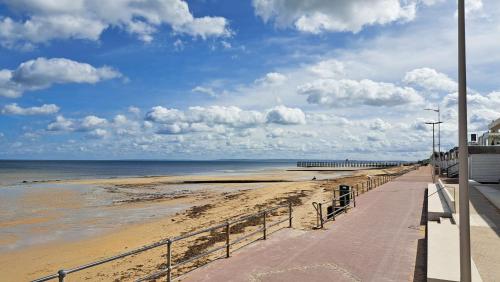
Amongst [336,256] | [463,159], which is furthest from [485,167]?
[463,159]

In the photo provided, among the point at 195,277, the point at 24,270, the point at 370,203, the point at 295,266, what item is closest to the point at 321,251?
the point at 295,266

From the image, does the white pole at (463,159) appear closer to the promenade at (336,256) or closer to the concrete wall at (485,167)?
the promenade at (336,256)

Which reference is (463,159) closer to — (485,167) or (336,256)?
(336,256)

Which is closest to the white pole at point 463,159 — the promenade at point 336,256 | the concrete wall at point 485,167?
the promenade at point 336,256

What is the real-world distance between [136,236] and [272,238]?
8.18m

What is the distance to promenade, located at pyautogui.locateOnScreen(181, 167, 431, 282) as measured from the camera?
8.81 m

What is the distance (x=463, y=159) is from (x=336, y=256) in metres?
5.09

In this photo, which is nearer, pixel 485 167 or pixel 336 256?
pixel 336 256

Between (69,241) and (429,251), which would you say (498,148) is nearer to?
(429,251)

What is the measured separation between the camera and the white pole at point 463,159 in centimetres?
578

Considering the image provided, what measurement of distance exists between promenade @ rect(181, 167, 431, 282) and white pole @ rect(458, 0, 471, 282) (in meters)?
3.05

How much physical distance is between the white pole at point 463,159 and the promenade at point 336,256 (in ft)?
10.00

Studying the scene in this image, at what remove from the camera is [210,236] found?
54.5 feet

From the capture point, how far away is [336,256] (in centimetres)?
1032
